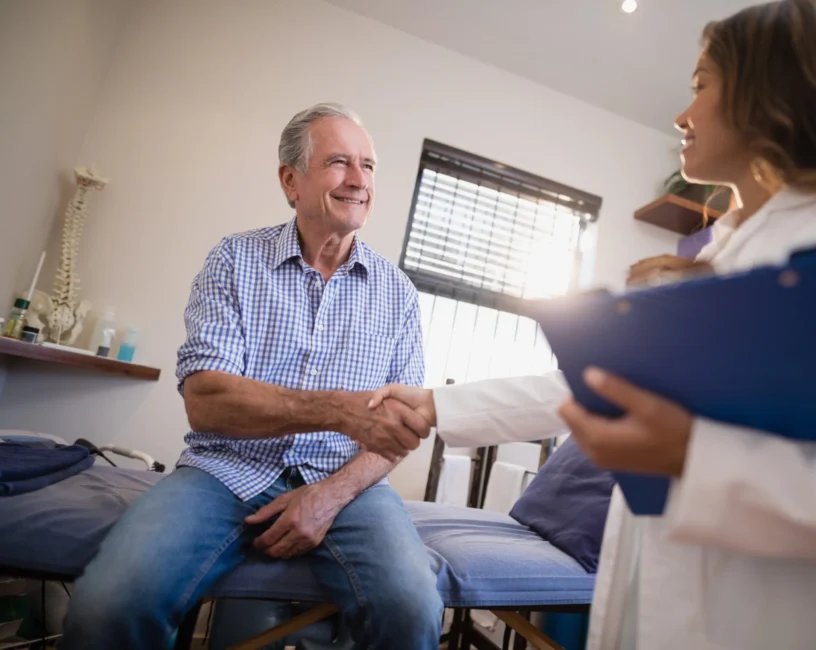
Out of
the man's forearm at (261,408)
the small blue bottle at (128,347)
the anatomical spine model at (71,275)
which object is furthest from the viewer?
the small blue bottle at (128,347)

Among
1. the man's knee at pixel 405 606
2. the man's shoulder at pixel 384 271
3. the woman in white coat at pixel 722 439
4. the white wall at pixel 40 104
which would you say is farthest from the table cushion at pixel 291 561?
the white wall at pixel 40 104

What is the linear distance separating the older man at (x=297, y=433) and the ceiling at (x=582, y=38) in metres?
1.45

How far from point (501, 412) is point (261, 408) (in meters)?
0.48

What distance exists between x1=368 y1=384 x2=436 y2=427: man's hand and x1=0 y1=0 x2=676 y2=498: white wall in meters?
1.47

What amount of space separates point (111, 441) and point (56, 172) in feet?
3.64

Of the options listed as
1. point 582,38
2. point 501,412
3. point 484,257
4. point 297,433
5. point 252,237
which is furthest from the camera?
point 484,257

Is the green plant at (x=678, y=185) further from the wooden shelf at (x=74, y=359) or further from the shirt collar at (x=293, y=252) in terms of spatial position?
the wooden shelf at (x=74, y=359)

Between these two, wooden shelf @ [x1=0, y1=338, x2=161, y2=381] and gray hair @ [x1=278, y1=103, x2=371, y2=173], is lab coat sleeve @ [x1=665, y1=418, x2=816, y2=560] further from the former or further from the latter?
wooden shelf @ [x1=0, y1=338, x2=161, y2=381]

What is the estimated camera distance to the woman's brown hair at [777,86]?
671mm

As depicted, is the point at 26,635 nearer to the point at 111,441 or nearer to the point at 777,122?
the point at 111,441

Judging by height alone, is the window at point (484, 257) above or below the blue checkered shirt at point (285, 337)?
above

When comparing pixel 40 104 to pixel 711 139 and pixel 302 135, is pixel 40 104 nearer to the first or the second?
pixel 302 135

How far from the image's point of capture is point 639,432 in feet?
1.57

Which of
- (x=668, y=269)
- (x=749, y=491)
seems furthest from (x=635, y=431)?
(x=668, y=269)
